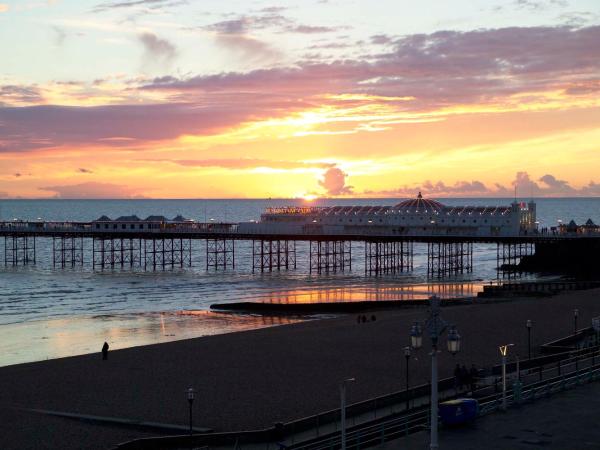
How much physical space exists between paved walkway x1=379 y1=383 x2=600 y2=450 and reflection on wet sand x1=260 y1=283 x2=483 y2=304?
40.6 meters

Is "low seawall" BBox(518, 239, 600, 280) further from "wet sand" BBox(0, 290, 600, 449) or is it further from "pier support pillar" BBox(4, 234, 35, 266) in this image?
"pier support pillar" BBox(4, 234, 35, 266)

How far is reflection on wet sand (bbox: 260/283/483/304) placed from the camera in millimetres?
64625

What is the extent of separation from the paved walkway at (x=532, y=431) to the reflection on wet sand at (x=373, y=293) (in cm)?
4063

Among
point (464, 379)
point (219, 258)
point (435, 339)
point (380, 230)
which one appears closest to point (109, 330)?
point (464, 379)

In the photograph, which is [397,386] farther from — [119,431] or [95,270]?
[95,270]

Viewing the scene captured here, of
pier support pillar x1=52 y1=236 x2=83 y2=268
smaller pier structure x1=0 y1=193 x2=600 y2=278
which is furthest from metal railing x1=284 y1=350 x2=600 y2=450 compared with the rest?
pier support pillar x1=52 y1=236 x2=83 y2=268

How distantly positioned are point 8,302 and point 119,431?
41.8 m

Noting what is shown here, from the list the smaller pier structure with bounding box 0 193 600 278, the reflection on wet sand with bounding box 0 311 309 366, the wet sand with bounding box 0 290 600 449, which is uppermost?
the smaller pier structure with bounding box 0 193 600 278

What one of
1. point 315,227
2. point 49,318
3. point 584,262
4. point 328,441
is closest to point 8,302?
point 49,318

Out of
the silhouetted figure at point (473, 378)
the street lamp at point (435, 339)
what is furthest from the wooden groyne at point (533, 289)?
the street lamp at point (435, 339)

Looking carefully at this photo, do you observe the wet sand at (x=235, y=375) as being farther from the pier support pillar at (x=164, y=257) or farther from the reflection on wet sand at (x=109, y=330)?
the pier support pillar at (x=164, y=257)

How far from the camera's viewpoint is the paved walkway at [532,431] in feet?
61.7

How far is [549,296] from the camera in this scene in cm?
6034

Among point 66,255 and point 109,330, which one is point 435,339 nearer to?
point 109,330
